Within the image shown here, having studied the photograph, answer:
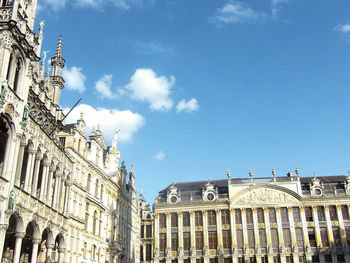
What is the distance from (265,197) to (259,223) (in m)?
5.04

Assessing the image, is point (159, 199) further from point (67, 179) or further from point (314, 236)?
point (67, 179)

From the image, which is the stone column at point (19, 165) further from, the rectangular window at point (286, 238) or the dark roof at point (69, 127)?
the rectangular window at point (286, 238)

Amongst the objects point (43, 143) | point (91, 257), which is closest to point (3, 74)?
point (43, 143)

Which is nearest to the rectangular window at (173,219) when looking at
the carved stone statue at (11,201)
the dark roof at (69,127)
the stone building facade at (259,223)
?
the stone building facade at (259,223)

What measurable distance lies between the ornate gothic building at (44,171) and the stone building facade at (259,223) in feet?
59.0

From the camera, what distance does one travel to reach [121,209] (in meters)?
57.4

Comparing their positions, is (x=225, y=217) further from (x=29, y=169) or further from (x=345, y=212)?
(x=29, y=169)

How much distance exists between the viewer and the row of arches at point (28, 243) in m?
24.2

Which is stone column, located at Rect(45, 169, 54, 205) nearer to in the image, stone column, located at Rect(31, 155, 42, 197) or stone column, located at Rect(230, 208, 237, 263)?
stone column, located at Rect(31, 155, 42, 197)

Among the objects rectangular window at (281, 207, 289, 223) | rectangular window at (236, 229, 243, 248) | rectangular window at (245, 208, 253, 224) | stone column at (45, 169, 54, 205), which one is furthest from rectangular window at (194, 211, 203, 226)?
stone column at (45, 169, 54, 205)

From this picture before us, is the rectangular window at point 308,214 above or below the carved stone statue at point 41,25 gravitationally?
below

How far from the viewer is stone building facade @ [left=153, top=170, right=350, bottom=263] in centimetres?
6694

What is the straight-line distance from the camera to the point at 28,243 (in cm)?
3069

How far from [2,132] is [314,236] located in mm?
60681
